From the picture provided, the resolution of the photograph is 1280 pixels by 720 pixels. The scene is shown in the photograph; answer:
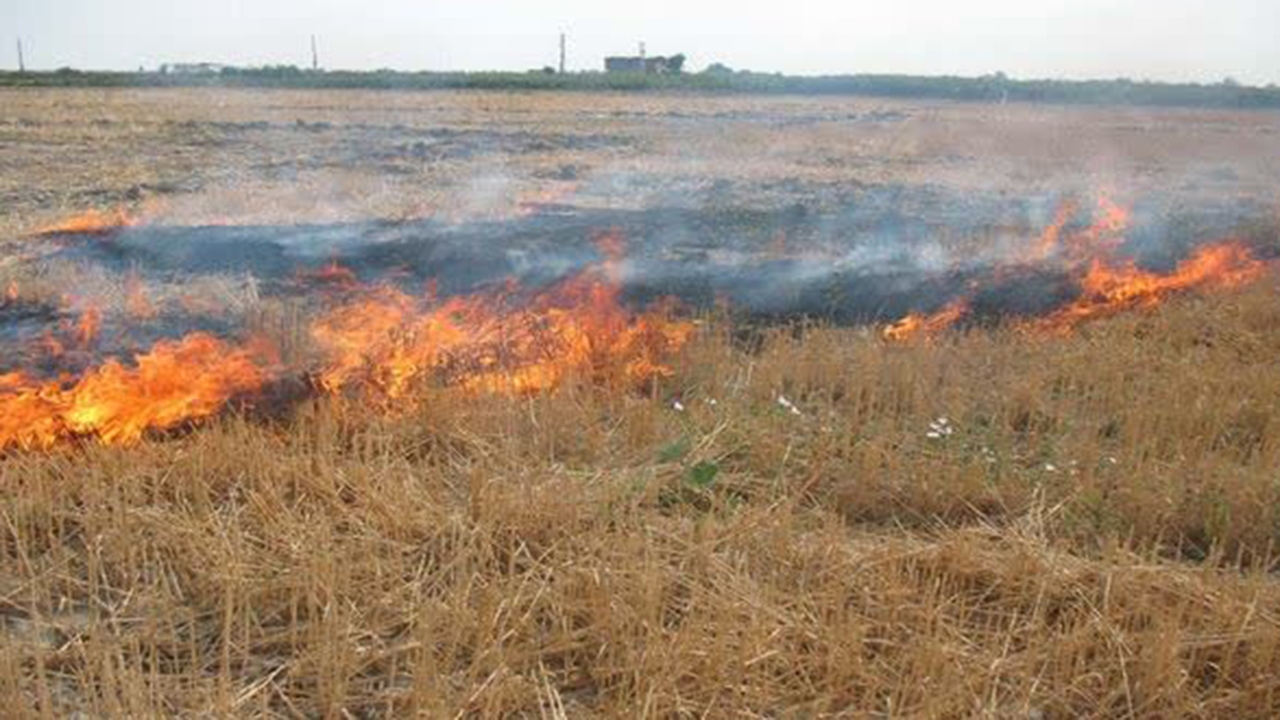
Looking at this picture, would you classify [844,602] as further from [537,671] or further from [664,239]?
[664,239]

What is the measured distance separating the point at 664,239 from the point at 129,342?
6354 mm

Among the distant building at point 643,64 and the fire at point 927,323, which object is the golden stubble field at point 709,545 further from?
the distant building at point 643,64

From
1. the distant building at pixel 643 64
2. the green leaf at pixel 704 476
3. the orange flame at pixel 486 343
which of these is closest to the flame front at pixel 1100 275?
the orange flame at pixel 486 343

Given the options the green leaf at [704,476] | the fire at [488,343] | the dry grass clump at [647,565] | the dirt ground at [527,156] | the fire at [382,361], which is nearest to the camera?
the dry grass clump at [647,565]

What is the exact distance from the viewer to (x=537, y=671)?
12.2ft

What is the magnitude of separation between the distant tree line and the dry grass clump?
51.5m

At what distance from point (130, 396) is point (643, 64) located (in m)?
79.4

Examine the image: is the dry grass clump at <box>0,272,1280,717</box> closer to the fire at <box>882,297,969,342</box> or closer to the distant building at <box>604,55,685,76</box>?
the fire at <box>882,297,969,342</box>

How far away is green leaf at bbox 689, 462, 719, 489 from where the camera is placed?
516 cm

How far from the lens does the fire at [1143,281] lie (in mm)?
9754

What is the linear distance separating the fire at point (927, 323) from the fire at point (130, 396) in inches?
198

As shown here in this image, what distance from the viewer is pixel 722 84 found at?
62.2 metres

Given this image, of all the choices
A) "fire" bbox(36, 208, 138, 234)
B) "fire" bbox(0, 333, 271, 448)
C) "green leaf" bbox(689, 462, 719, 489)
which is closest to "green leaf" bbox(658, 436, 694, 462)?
"green leaf" bbox(689, 462, 719, 489)

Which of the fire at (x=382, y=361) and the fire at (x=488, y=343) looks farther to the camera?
the fire at (x=488, y=343)
